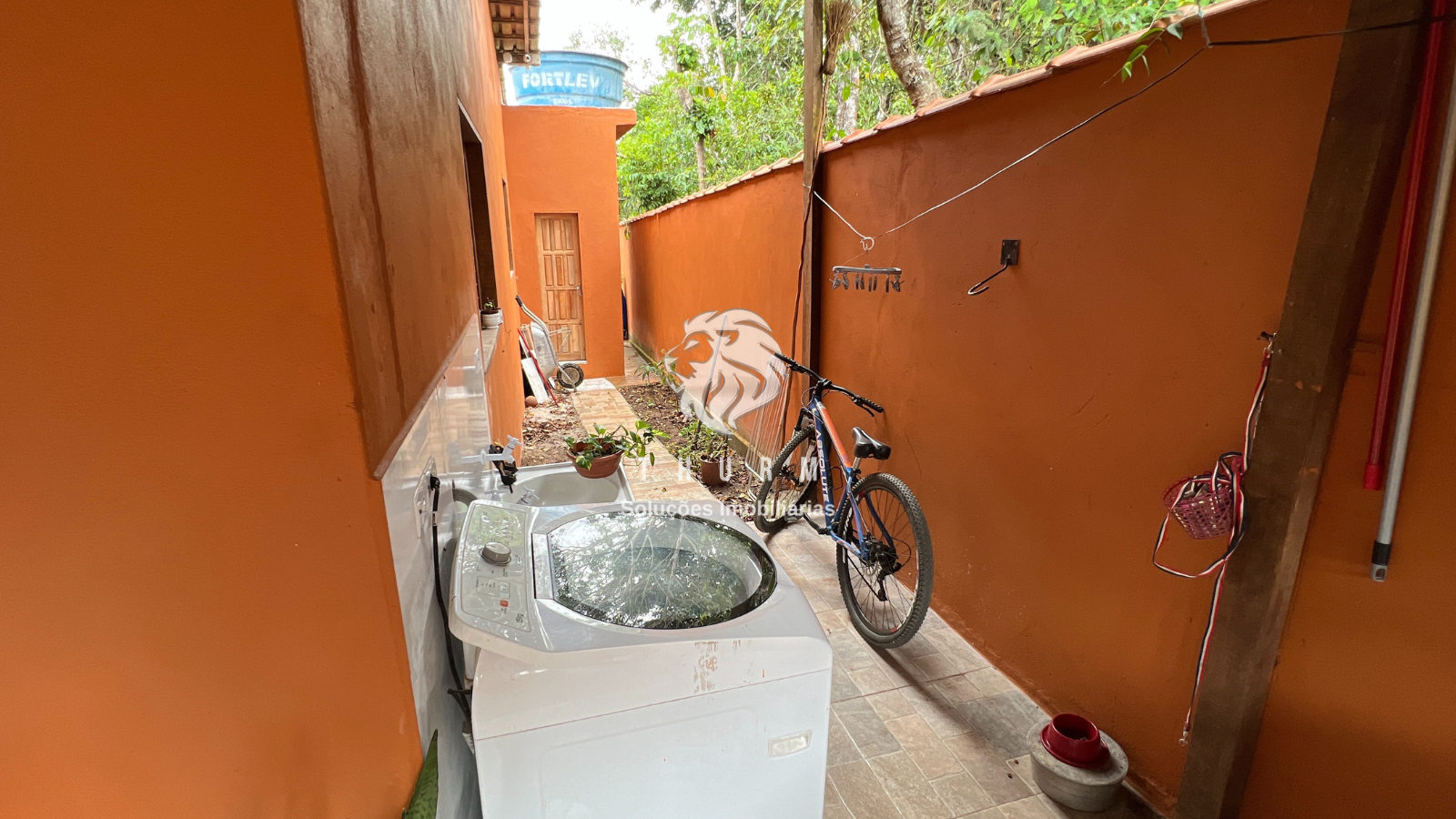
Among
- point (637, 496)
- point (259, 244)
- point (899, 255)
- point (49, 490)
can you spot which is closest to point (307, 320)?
point (259, 244)

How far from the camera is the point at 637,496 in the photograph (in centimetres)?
399

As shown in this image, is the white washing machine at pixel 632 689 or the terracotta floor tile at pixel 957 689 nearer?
the white washing machine at pixel 632 689

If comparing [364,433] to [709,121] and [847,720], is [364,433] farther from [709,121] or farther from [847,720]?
[709,121]

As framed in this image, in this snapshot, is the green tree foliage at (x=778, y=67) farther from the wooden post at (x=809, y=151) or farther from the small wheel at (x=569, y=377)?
the small wheel at (x=569, y=377)

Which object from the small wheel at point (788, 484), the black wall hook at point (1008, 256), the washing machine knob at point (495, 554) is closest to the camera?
the washing machine knob at point (495, 554)

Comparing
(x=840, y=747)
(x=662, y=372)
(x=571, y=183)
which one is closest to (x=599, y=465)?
(x=840, y=747)

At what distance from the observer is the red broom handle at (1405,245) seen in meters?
1.21

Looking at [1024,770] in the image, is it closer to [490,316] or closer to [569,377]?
[490,316]

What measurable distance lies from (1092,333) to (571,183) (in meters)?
6.33

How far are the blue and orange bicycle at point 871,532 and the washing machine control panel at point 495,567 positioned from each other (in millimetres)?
1535

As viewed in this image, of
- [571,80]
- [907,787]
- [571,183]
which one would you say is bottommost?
[907,787]

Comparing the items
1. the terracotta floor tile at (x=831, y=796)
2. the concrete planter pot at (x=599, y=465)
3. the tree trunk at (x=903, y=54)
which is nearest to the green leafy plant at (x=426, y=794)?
the terracotta floor tile at (x=831, y=796)

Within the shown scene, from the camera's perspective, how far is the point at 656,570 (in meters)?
1.55

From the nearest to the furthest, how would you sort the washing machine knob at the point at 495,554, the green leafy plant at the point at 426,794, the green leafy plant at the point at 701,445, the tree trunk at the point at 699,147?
1. the green leafy plant at the point at 426,794
2. the washing machine knob at the point at 495,554
3. the green leafy plant at the point at 701,445
4. the tree trunk at the point at 699,147
